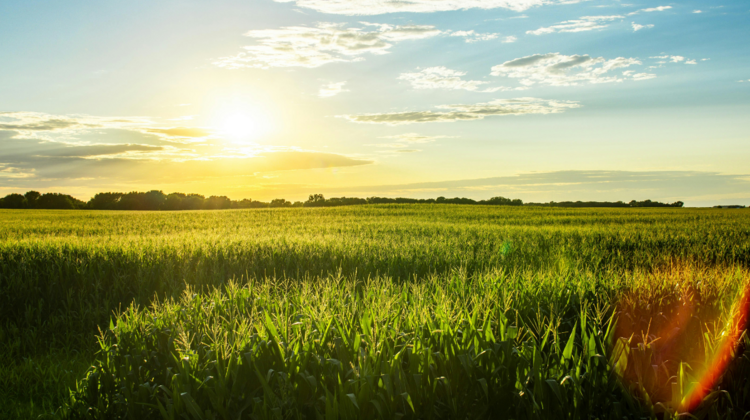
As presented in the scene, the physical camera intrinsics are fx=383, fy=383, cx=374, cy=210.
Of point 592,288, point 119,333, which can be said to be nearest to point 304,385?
point 119,333

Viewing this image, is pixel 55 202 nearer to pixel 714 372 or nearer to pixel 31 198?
pixel 31 198

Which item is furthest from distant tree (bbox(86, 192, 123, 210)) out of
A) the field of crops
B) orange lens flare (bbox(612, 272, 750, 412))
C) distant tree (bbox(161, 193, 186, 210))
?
orange lens flare (bbox(612, 272, 750, 412))

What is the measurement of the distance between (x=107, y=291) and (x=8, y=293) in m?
2.23

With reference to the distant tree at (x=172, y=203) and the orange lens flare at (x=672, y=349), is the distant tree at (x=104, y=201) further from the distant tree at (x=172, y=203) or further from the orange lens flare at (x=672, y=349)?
the orange lens flare at (x=672, y=349)

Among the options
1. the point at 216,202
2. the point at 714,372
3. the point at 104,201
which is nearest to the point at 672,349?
the point at 714,372

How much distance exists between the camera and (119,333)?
5.03 meters

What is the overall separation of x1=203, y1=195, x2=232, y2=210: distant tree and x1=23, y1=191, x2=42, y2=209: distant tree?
2724cm

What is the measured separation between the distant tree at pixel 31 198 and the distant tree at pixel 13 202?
540 millimetres

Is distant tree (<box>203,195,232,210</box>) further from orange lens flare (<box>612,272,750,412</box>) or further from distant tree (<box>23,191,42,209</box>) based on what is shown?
orange lens flare (<box>612,272,750,412</box>)

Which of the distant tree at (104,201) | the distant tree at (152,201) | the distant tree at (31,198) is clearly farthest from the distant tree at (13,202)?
the distant tree at (152,201)

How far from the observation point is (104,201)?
210ft

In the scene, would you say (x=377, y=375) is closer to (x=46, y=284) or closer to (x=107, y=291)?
(x=107, y=291)

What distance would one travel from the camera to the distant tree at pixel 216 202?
61.6m

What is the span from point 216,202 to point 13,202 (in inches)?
1267
